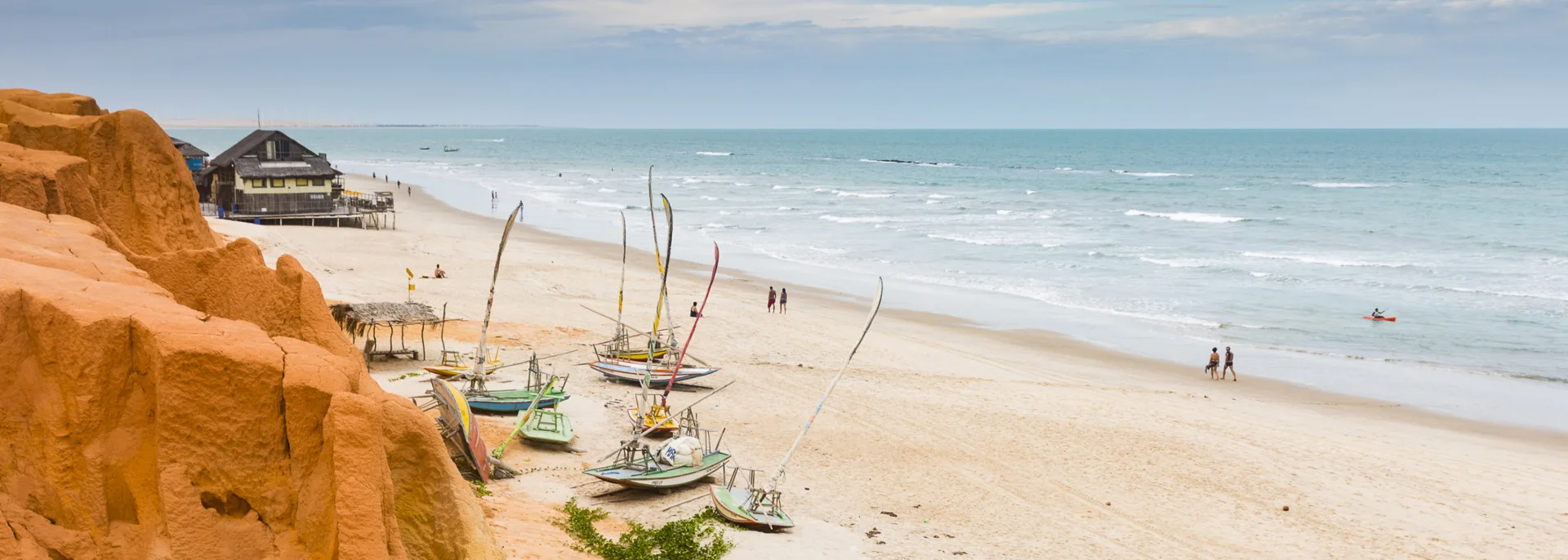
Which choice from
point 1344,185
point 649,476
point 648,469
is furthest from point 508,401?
point 1344,185

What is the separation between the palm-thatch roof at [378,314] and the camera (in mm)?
24953

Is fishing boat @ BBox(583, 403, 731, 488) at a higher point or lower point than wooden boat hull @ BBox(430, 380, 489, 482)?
lower

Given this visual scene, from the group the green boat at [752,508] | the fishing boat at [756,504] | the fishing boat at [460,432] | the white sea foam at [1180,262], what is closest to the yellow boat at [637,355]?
the fishing boat at [756,504]

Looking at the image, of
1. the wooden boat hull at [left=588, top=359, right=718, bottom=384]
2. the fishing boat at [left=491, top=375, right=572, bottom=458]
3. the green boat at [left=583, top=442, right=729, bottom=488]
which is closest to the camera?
the green boat at [left=583, top=442, right=729, bottom=488]

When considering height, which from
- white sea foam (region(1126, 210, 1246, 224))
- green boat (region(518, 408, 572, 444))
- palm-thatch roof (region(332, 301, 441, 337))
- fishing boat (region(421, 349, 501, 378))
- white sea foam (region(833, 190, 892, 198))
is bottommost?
green boat (region(518, 408, 572, 444))

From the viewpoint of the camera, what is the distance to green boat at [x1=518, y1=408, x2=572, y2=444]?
20859 millimetres

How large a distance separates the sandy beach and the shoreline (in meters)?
0.13

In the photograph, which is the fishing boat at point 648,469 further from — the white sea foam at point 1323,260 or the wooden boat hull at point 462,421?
the white sea foam at point 1323,260

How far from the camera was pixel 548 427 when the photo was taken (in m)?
21.3

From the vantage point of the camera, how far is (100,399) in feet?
25.9

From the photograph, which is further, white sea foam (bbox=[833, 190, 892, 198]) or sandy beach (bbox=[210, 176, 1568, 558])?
white sea foam (bbox=[833, 190, 892, 198])

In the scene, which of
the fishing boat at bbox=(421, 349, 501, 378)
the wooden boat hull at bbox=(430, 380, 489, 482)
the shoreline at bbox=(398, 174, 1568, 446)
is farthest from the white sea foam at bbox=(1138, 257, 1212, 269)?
the wooden boat hull at bbox=(430, 380, 489, 482)

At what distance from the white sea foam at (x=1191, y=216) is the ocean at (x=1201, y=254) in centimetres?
20

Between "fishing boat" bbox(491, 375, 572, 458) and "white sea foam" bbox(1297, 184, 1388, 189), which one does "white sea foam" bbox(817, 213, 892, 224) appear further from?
"white sea foam" bbox(1297, 184, 1388, 189)
